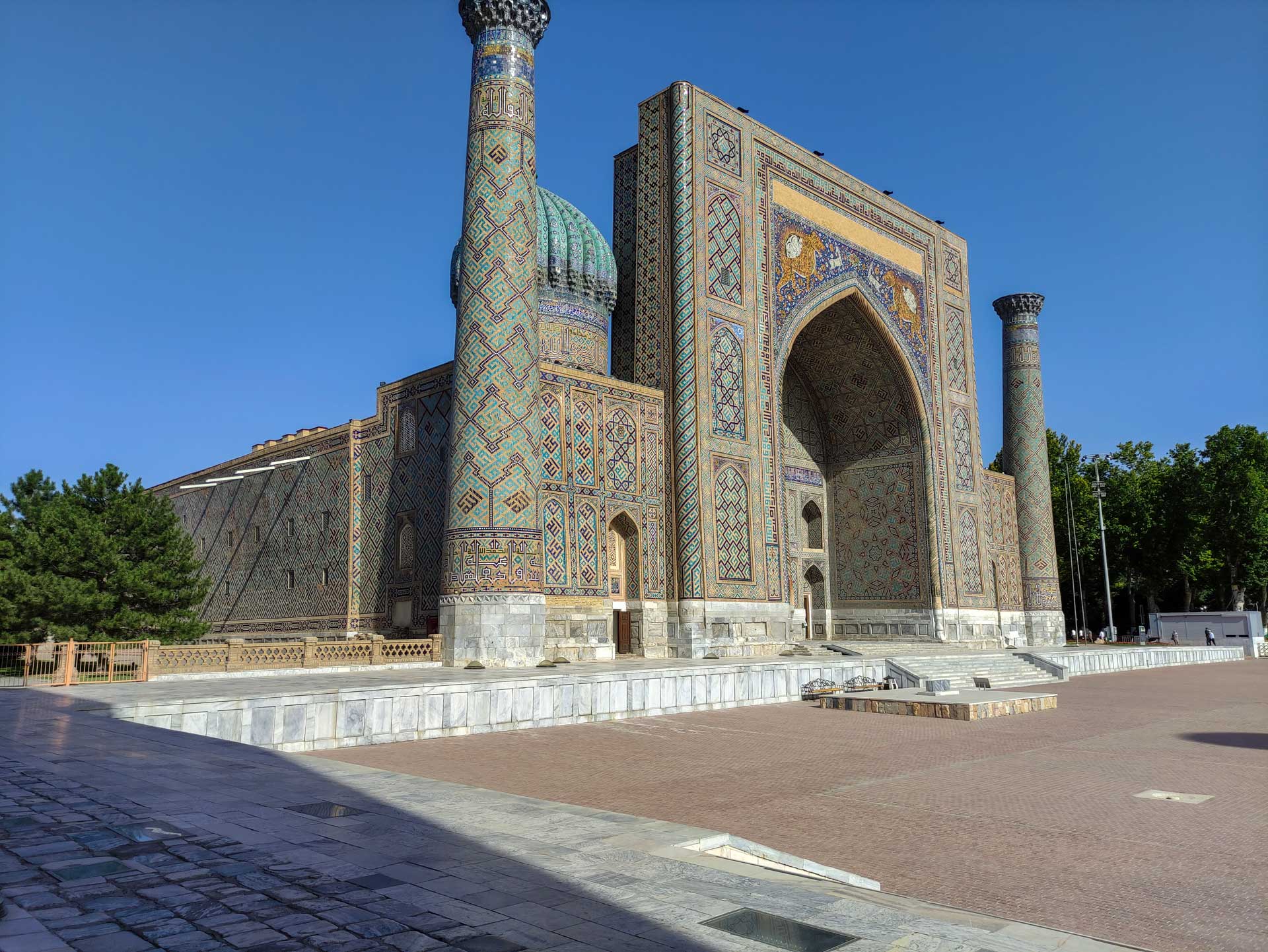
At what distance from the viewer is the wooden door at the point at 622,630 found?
14.7 metres

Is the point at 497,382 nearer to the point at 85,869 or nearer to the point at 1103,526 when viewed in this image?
the point at 85,869

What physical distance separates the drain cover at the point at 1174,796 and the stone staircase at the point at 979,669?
7876 millimetres

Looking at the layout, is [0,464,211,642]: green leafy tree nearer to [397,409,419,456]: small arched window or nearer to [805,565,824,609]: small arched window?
[397,409,419,456]: small arched window

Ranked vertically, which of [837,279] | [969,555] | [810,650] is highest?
[837,279]

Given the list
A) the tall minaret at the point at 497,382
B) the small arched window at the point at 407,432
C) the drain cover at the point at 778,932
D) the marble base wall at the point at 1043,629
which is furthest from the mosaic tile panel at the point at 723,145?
the drain cover at the point at 778,932

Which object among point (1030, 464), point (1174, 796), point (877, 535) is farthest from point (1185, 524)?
point (1174, 796)

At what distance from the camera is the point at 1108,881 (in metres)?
3.62

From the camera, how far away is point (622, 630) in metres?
14.7

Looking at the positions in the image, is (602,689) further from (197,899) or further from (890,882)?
(197,899)

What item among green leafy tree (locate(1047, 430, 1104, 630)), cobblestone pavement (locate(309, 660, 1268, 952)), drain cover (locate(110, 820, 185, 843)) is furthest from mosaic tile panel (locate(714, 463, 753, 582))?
green leafy tree (locate(1047, 430, 1104, 630))

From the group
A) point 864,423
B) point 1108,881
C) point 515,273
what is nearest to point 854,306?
point 864,423

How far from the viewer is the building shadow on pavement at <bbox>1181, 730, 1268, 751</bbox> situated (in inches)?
297

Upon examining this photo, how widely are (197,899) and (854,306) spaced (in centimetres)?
1912

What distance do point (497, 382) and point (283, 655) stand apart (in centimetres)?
409
